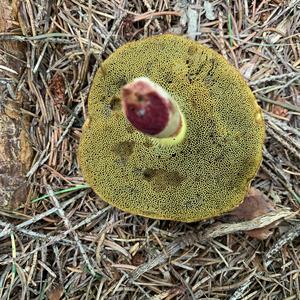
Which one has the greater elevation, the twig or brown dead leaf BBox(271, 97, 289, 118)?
brown dead leaf BBox(271, 97, 289, 118)

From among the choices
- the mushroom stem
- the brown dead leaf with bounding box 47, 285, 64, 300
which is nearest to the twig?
the brown dead leaf with bounding box 47, 285, 64, 300

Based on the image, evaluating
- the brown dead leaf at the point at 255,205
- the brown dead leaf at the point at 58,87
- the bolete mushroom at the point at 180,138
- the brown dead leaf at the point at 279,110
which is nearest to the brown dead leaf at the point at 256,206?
the brown dead leaf at the point at 255,205

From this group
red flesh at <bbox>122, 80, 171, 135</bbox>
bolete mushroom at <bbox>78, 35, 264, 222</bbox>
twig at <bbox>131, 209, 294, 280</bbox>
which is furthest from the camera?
twig at <bbox>131, 209, 294, 280</bbox>

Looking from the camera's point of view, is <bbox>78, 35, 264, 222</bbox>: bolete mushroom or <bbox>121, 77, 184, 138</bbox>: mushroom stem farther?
<bbox>78, 35, 264, 222</bbox>: bolete mushroom

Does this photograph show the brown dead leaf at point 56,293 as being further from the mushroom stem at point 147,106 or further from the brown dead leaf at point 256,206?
the mushroom stem at point 147,106

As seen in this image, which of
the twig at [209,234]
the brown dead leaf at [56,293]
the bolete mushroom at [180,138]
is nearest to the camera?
the bolete mushroom at [180,138]

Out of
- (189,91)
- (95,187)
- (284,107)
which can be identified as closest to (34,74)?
(95,187)

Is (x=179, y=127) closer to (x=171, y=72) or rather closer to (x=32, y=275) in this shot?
(x=171, y=72)

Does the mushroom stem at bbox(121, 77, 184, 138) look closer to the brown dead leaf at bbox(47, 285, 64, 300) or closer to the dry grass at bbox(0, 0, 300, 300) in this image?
the dry grass at bbox(0, 0, 300, 300)
